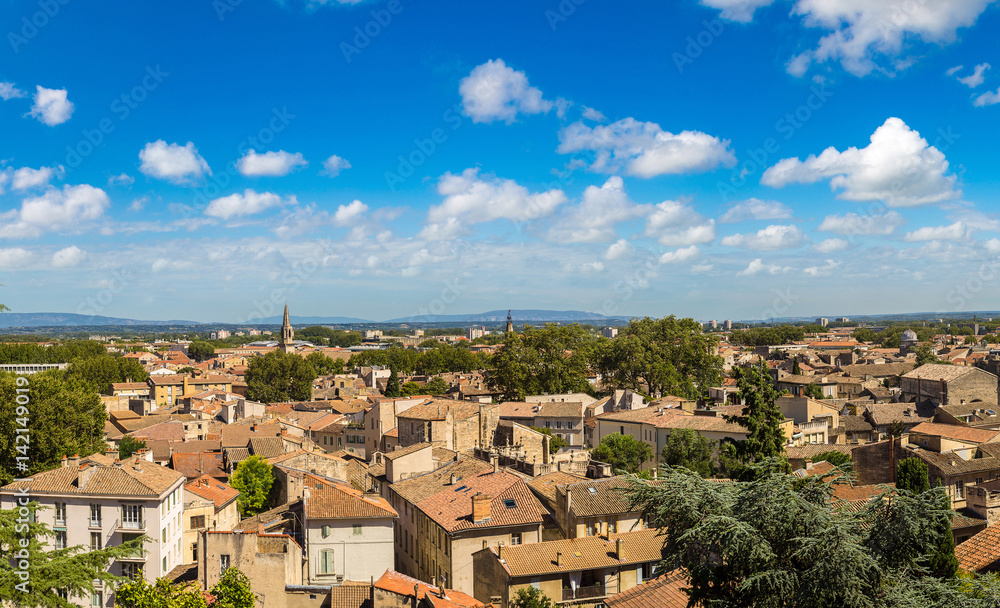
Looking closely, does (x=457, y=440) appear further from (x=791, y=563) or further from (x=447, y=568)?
(x=791, y=563)

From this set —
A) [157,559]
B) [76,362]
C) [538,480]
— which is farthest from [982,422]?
[76,362]

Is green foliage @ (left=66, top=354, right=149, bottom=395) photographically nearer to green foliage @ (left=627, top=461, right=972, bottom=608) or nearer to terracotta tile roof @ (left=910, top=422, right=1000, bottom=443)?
terracotta tile roof @ (left=910, top=422, right=1000, bottom=443)

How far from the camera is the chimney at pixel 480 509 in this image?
1081 inches

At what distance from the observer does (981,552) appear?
22312 millimetres

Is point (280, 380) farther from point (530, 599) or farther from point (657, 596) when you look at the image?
point (657, 596)

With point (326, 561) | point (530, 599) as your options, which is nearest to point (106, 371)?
point (326, 561)

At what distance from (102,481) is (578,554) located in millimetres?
18640

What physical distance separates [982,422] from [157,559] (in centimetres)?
4927

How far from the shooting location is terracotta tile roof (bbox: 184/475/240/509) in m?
32.9

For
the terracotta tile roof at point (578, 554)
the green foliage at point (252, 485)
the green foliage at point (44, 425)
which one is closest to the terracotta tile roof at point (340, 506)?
the terracotta tile roof at point (578, 554)

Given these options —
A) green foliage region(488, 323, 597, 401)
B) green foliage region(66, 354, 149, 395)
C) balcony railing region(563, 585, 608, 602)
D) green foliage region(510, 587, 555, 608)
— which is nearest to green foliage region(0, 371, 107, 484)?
green foliage region(510, 587, 555, 608)

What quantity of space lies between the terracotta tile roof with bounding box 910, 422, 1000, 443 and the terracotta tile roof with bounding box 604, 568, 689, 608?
2837cm

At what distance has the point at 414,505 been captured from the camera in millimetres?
31156

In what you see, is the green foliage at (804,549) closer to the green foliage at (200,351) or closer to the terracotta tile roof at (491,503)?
the terracotta tile roof at (491,503)
